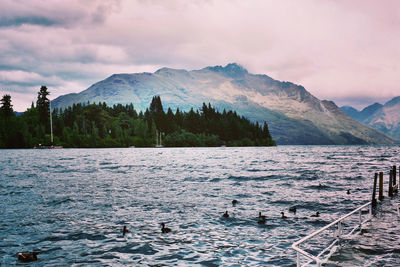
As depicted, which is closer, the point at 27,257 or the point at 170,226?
the point at 27,257

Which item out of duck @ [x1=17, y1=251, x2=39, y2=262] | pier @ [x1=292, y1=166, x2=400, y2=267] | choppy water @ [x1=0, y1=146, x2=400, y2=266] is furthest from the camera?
choppy water @ [x1=0, y1=146, x2=400, y2=266]

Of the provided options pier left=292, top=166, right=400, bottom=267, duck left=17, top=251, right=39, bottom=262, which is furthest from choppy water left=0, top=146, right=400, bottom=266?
pier left=292, top=166, right=400, bottom=267

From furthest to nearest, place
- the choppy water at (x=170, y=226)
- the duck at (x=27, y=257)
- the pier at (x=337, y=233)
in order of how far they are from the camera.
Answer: the choppy water at (x=170, y=226), the duck at (x=27, y=257), the pier at (x=337, y=233)

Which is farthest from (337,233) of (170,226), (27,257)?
(27,257)

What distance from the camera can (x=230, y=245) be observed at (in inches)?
783

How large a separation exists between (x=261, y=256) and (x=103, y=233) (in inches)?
441

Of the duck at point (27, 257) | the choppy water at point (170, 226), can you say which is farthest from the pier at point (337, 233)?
the duck at point (27, 257)

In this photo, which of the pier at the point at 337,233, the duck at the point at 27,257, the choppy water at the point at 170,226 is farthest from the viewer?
the choppy water at the point at 170,226

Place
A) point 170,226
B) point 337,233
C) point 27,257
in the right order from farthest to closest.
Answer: point 170,226 < point 337,233 < point 27,257

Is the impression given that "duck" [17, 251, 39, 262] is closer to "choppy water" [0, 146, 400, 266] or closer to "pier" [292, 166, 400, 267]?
"choppy water" [0, 146, 400, 266]

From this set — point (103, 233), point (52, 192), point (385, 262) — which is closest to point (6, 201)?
point (52, 192)

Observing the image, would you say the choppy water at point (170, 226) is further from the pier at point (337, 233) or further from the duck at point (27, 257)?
the pier at point (337, 233)

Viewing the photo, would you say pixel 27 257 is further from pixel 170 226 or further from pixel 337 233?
pixel 337 233

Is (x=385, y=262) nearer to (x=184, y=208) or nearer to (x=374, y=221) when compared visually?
(x=374, y=221)
